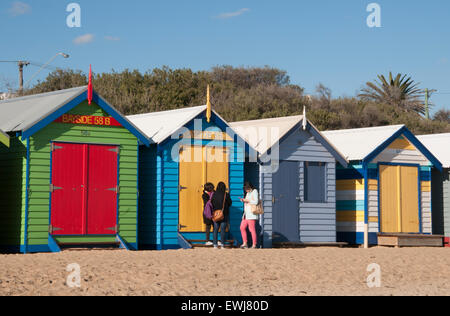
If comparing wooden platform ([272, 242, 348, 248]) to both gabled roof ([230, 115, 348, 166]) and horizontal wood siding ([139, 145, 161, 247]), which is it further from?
horizontal wood siding ([139, 145, 161, 247])

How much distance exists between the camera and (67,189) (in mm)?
17422

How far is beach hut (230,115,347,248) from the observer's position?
20484mm

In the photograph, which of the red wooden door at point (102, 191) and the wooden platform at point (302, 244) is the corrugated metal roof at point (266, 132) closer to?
the wooden platform at point (302, 244)

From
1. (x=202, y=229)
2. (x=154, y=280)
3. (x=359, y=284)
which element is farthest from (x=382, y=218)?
(x=154, y=280)

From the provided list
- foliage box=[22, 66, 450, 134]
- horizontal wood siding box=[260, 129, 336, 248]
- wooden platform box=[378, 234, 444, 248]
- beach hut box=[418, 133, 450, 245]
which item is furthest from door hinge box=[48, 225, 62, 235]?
foliage box=[22, 66, 450, 134]

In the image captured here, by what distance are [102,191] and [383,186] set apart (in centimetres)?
867

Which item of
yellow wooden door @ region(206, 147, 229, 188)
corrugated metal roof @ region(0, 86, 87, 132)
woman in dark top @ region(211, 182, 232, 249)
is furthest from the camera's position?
yellow wooden door @ region(206, 147, 229, 188)

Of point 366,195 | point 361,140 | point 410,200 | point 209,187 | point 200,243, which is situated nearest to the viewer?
point 209,187

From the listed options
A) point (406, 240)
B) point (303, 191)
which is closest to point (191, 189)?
point (303, 191)

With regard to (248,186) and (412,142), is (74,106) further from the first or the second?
(412,142)

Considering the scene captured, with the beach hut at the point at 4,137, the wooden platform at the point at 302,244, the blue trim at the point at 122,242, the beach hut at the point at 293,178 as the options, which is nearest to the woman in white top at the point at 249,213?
the beach hut at the point at 293,178

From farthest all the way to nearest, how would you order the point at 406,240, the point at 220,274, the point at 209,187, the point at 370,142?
the point at 370,142
the point at 406,240
the point at 209,187
the point at 220,274

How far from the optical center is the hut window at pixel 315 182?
70.0 feet

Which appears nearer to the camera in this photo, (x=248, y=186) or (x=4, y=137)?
(x=4, y=137)
